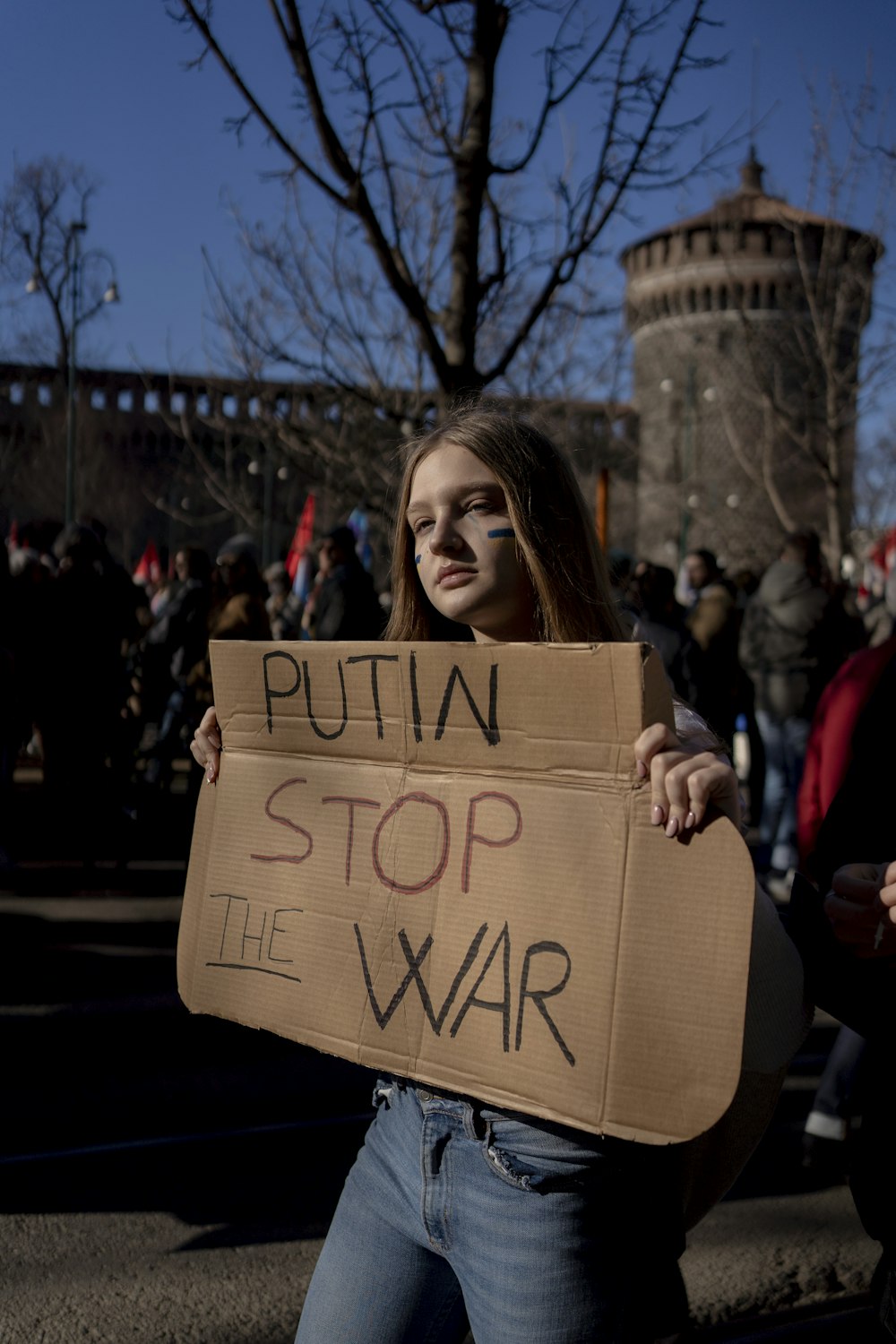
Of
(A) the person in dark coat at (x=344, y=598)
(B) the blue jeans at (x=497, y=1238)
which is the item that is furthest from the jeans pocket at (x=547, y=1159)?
(A) the person in dark coat at (x=344, y=598)

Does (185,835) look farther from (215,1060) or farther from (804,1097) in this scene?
(804,1097)

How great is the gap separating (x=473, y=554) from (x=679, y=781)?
0.52 metres

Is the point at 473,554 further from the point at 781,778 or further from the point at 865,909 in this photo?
the point at 781,778

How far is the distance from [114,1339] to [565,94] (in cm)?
574

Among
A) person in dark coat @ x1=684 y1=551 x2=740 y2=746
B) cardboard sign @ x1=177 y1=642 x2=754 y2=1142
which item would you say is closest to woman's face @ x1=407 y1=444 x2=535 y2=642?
cardboard sign @ x1=177 y1=642 x2=754 y2=1142

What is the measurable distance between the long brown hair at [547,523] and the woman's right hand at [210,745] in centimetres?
50

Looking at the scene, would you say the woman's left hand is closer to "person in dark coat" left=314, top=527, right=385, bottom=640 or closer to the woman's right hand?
the woman's right hand

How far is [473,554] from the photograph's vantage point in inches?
66.9

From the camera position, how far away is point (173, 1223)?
3.19m

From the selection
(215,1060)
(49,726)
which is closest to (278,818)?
(215,1060)

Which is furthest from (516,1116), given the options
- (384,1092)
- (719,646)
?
(719,646)

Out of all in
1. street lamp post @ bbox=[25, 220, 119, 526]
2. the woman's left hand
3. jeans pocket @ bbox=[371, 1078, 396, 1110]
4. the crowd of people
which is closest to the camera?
the woman's left hand

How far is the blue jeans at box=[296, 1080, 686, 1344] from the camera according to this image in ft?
4.72

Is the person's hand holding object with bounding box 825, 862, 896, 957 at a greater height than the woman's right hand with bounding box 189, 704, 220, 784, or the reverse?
the woman's right hand with bounding box 189, 704, 220, 784
